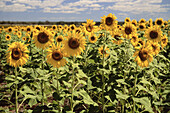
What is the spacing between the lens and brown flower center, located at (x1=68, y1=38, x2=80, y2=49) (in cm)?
363

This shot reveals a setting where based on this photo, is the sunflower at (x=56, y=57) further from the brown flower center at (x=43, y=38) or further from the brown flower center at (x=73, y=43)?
the brown flower center at (x=43, y=38)

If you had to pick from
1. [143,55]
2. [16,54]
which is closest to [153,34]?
[143,55]

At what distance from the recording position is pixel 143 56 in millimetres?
3883

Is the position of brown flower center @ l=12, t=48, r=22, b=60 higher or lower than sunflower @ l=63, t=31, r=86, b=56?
lower

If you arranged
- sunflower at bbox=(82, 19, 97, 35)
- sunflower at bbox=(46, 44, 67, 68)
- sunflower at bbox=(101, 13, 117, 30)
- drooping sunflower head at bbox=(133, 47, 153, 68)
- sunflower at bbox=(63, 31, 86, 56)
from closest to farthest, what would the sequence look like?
sunflower at bbox=(63, 31, 86, 56), sunflower at bbox=(46, 44, 67, 68), drooping sunflower head at bbox=(133, 47, 153, 68), sunflower at bbox=(101, 13, 117, 30), sunflower at bbox=(82, 19, 97, 35)

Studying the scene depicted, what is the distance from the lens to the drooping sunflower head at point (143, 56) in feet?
12.7

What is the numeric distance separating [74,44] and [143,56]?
1571 millimetres

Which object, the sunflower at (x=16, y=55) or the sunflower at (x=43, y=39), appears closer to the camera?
the sunflower at (x=16, y=55)

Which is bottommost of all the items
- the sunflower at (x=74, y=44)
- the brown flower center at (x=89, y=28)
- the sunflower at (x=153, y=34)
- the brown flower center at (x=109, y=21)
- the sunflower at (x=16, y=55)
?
the sunflower at (x=16, y=55)

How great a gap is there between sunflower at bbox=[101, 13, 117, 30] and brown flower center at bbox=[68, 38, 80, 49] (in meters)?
1.86

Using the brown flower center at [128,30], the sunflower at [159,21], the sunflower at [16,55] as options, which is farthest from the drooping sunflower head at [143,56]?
the sunflower at [159,21]

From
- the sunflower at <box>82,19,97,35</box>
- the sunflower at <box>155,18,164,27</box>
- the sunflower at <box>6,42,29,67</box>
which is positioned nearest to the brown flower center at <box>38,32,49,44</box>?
the sunflower at <box>6,42,29,67</box>

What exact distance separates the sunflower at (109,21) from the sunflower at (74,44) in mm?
1810

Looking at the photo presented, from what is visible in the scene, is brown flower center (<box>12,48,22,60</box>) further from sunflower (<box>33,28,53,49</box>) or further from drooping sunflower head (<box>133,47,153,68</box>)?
drooping sunflower head (<box>133,47,153,68</box>)
